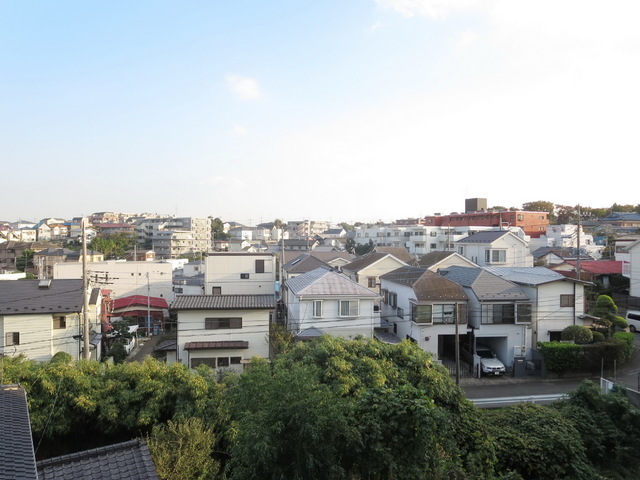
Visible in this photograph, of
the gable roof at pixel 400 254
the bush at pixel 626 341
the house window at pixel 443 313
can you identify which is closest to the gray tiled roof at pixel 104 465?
the house window at pixel 443 313

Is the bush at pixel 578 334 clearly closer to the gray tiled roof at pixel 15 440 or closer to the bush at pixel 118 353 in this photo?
the gray tiled roof at pixel 15 440

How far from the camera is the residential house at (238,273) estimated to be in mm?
29266

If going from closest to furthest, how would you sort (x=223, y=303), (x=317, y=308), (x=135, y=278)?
1. (x=223, y=303)
2. (x=317, y=308)
3. (x=135, y=278)

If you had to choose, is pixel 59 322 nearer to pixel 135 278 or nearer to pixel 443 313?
pixel 443 313

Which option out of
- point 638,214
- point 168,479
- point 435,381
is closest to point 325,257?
point 435,381

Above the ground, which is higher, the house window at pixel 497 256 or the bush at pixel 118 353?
the house window at pixel 497 256

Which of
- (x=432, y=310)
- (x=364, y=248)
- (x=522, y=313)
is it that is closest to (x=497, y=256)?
(x=522, y=313)

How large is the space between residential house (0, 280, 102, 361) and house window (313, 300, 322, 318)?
1016 centimetres

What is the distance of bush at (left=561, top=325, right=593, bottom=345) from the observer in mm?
20109

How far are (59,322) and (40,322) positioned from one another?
707mm

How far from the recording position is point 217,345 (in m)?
18.4

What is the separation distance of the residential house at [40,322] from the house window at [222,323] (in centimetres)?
521

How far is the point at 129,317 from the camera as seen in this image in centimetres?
2930

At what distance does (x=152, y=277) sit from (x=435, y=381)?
3335 centimetres
